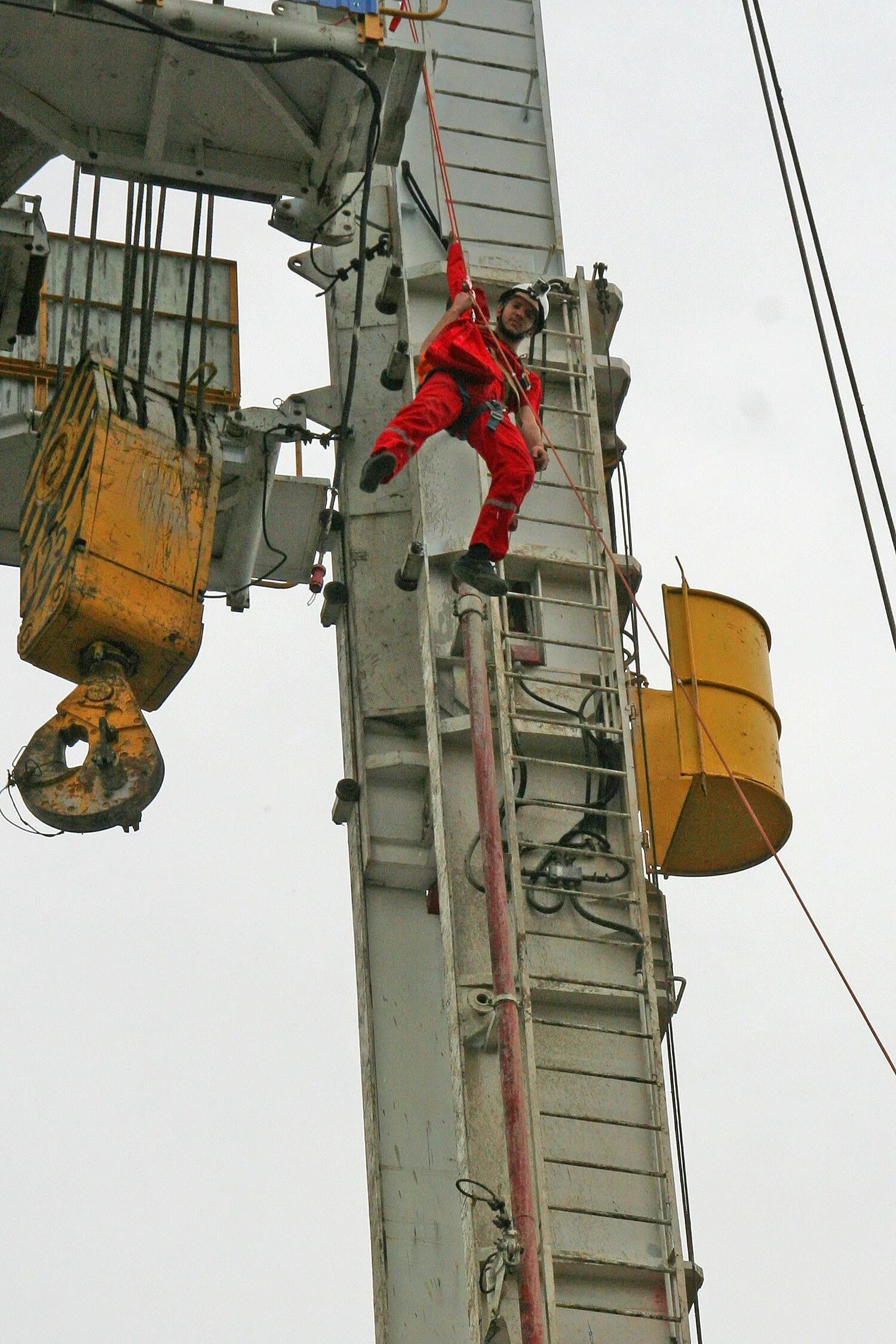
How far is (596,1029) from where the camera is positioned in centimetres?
1057

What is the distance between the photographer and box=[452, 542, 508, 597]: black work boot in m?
10.9

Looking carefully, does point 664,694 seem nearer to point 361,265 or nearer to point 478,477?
point 478,477

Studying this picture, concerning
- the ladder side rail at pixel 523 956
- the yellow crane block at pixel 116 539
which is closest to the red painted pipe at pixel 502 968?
the ladder side rail at pixel 523 956

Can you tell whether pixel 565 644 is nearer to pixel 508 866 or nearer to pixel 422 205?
pixel 508 866

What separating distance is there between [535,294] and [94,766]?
3.61 metres

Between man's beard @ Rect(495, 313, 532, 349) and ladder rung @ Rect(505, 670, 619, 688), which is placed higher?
man's beard @ Rect(495, 313, 532, 349)

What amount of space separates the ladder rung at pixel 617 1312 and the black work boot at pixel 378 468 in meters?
3.57

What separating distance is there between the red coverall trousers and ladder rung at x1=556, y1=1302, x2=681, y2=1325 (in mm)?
3306

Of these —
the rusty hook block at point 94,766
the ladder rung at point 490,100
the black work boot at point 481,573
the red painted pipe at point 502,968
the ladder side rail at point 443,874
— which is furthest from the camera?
the ladder rung at point 490,100

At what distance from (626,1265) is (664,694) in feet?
10.5

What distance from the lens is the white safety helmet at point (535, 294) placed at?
11.9m

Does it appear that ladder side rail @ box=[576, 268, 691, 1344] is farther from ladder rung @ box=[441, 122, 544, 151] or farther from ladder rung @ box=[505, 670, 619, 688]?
ladder rung @ box=[441, 122, 544, 151]

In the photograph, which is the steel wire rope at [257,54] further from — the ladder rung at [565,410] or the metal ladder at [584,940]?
the metal ladder at [584,940]

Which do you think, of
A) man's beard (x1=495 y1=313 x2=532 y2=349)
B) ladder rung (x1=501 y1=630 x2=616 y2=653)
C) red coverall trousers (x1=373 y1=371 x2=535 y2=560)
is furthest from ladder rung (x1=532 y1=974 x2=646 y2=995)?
man's beard (x1=495 y1=313 x2=532 y2=349)
